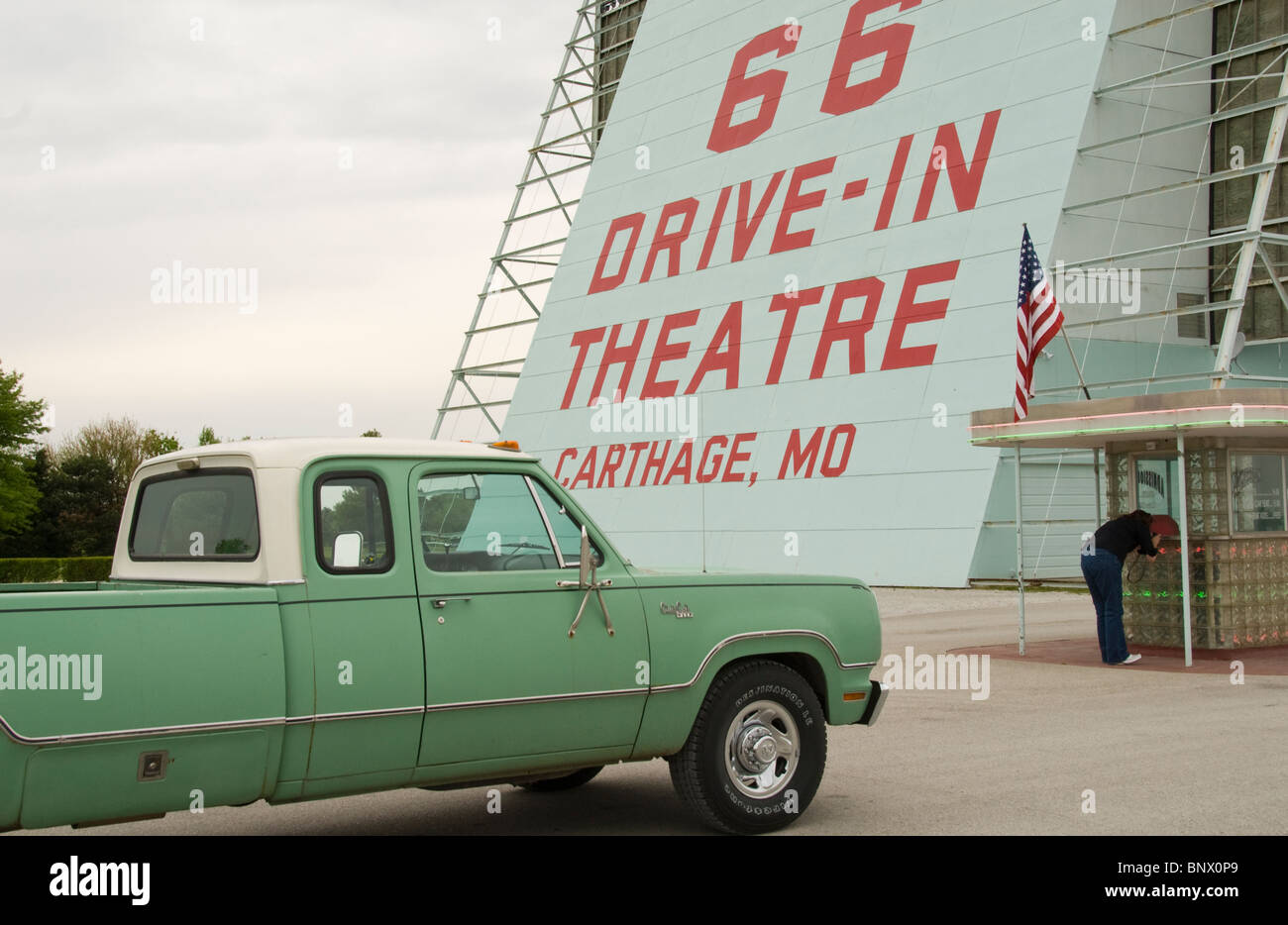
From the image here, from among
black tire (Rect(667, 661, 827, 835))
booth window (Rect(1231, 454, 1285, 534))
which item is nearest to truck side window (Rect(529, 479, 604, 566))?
black tire (Rect(667, 661, 827, 835))

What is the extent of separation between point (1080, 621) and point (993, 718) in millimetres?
8754

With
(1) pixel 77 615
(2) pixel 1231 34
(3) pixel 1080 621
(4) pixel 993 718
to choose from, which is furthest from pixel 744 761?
(2) pixel 1231 34

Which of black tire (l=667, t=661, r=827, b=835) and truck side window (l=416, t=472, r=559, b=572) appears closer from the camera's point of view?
truck side window (l=416, t=472, r=559, b=572)

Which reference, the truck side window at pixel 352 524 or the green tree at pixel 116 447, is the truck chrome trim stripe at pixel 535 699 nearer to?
the truck side window at pixel 352 524

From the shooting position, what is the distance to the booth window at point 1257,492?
14.5 meters

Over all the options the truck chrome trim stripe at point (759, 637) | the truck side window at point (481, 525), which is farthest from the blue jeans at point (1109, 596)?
the truck side window at point (481, 525)

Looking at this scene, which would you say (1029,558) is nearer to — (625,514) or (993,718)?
(625,514)

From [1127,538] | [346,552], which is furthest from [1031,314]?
[346,552]

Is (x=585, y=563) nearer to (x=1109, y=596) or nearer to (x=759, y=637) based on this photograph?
(x=759, y=637)

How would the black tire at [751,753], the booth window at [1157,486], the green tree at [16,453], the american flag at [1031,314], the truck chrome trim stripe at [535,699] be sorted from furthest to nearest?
the green tree at [16,453] < the american flag at [1031,314] < the booth window at [1157,486] < the black tire at [751,753] < the truck chrome trim stripe at [535,699]

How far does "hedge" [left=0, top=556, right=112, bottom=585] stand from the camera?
151ft

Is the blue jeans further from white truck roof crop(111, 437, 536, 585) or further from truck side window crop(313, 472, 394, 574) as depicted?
truck side window crop(313, 472, 394, 574)

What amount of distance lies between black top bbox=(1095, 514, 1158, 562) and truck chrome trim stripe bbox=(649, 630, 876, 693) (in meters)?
7.16

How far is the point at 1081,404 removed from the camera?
13734 mm
